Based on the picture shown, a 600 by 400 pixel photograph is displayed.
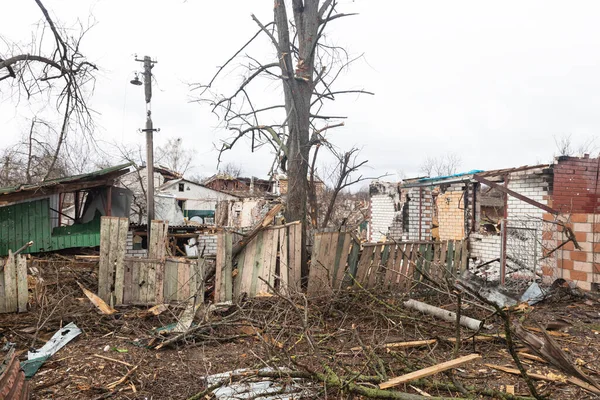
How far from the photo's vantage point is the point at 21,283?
5906 mm

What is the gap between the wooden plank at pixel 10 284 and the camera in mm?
5816

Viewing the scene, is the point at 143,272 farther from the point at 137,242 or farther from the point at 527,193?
the point at 527,193

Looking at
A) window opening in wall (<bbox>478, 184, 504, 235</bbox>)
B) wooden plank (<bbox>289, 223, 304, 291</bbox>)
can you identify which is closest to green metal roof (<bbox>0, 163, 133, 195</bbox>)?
wooden plank (<bbox>289, 223, 304, 291</bbox>)

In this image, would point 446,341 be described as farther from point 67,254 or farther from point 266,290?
point 67,254

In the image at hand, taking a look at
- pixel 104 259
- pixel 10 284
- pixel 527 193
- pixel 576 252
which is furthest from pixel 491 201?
pixel 10 284

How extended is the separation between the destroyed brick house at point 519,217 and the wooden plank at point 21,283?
5.99 meters

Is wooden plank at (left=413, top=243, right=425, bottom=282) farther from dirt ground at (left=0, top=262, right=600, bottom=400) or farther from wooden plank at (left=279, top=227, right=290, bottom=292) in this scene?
wooden plank at (left=279, top=227, right=290, bottom=292)

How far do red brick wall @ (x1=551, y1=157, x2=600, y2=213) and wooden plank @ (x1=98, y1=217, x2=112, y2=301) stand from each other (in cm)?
934

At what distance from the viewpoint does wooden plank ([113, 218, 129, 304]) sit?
6.20m

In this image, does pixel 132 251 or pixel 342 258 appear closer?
pixel 342 258

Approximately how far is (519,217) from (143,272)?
8630 millimetres

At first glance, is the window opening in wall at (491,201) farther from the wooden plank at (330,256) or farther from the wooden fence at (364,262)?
the wooden plank at (330,256)

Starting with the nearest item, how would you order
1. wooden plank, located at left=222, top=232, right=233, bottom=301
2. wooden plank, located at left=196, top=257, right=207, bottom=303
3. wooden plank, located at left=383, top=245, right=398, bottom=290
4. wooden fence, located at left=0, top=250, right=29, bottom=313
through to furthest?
wooden fence, located at left=0, top=250, right=29, bottom=313 < wooden plank, located at left=196, top=257, right=207, bottom=303 < wooden plank, located at left=222, top=232, right=233, bottom=301 < wooden plank, located at left=383, top=245, right=398, bottom=290

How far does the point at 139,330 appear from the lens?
5.37 metres
